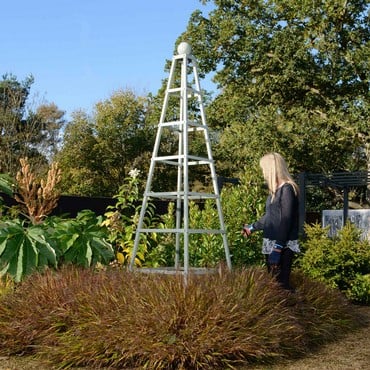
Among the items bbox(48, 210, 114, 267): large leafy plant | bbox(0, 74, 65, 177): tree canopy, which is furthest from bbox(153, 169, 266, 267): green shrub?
bbox(0, 74, 65, 177): tree canopy

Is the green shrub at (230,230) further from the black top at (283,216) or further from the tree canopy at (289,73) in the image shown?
the tree canopy at (289,73)

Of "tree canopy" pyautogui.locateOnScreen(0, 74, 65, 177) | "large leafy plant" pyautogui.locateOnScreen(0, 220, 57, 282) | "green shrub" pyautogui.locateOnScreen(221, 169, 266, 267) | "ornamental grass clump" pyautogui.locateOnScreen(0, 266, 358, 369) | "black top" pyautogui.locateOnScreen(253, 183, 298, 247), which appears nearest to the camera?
"ornamental grass clump" pyautogui.locateOnScreen(0, 266, 358, 369)

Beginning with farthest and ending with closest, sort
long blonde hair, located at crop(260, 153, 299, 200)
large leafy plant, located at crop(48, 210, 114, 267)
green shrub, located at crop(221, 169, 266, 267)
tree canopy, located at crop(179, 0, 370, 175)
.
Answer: tree canopy, located at crop(179, 0, 370, 175)
green shrub, located at crop(221, 169, 266, 267)
large leafy plant, located at crop(48, 210, 114, 267)
long blonde hair, located at crop(260, 153, 299, 200)

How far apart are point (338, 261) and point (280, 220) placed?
3.34 meters

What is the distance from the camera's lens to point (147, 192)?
6379 millimetres

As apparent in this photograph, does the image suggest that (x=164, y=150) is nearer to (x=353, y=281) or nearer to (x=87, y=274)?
(x=353, y=281)

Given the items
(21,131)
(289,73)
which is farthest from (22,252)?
(21,131)

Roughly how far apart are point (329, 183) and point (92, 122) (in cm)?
2117

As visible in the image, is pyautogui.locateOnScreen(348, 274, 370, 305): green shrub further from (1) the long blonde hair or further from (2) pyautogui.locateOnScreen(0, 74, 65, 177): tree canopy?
(2) pyautogui.locateOnScreen(0, 74, 65, 177): tree canopy

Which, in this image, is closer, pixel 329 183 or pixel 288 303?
pixel 288 303

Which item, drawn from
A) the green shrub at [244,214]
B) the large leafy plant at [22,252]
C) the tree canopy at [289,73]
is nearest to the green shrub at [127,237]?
the green shrub at [244,214]

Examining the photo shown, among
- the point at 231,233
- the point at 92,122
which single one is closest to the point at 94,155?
the point at 92,122

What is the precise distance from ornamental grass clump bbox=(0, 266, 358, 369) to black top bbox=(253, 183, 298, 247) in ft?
1.24

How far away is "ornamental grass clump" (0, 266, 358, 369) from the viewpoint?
4.87 metres
